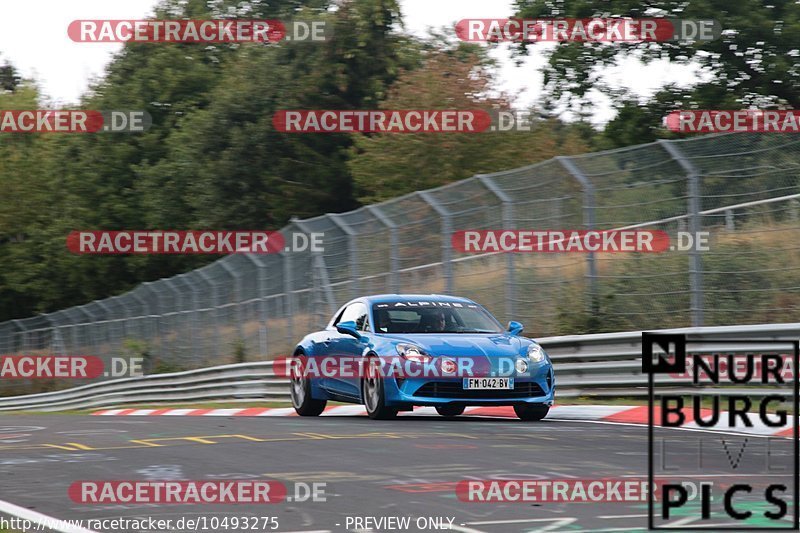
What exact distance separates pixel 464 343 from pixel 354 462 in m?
4.02

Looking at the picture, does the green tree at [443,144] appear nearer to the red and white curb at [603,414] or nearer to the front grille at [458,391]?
the red and white curb at [603,414]

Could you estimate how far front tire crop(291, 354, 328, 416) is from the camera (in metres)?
15.1

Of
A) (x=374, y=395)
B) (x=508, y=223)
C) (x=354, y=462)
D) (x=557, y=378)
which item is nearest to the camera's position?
(x=354, y=462)

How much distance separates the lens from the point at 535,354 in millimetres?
13016

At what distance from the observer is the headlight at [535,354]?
1294cm

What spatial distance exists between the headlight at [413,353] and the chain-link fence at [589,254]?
9.69ft

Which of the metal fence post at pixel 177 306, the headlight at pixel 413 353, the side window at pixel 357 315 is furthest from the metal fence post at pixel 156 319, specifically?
the headlight at pixel 413 353

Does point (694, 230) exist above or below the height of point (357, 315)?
above

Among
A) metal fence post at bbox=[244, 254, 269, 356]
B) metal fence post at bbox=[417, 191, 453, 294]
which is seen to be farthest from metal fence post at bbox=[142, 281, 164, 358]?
metal fence post at bbox=[417, 191, 453, 294]

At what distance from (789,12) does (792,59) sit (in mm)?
1051

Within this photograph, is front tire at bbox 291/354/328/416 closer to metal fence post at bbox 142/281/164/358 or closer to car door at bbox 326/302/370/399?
car door at bbox 326/302/370/399

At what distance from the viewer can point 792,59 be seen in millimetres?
30250

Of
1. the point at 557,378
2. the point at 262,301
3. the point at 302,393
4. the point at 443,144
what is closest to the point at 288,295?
the point at 262,301

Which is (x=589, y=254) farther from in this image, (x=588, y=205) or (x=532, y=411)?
(x=532, y=411)
